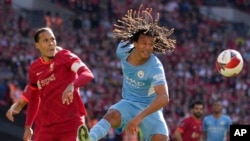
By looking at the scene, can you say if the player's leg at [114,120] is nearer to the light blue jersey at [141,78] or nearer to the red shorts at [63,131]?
the light blue jersey at [141,78]

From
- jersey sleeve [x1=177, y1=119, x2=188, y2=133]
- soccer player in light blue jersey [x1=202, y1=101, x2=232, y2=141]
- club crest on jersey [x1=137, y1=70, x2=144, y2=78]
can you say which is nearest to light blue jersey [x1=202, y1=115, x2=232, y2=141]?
soccer player in light blue jersey [x1=202, y1=101, x2=232, y2=141]

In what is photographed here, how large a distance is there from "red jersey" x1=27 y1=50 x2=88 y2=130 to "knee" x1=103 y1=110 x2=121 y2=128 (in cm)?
55

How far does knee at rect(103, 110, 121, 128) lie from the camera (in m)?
10.6

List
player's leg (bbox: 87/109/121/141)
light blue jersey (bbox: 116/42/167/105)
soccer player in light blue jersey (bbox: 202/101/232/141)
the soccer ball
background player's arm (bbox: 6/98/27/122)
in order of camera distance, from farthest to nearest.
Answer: soccer player in light blue jersey (bbox: 202/101/232/141)
the soccer ball
background player's arm (bbox: 6/98/27/122)
light blue jersey (bbox: 116/42/167/105)
player's leg (bbox: 87/109/121/141)

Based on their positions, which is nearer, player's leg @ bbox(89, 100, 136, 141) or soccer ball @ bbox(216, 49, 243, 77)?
player's leg @ bbox(89, 100, 136, 141)

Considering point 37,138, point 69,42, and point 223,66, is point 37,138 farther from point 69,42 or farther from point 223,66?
point 69,42

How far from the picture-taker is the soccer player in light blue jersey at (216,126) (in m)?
17.4

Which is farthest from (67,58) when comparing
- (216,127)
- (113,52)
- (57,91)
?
(113,52)

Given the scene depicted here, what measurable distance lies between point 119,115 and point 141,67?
639 mm

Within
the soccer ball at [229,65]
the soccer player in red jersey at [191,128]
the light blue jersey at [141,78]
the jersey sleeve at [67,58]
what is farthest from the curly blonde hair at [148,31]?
the soccer player in red jersey at [191,128]

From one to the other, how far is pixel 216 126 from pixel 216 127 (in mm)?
24

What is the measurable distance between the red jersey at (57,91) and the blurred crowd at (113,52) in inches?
341

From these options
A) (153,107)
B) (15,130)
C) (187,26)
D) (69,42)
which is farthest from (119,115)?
(187,26)

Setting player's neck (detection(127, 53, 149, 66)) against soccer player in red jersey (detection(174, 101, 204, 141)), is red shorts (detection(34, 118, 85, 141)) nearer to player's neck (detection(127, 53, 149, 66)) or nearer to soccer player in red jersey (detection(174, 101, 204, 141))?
player's neck (detection(127, 53, 149, 66))
